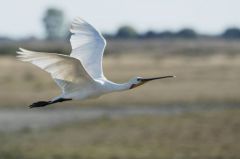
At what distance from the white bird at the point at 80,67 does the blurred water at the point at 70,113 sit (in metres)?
20.2

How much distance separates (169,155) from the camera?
2592cm

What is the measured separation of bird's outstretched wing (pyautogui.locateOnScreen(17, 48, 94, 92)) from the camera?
12.5 m

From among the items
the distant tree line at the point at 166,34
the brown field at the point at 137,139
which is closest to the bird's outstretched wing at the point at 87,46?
the brown field at the point at 137,139

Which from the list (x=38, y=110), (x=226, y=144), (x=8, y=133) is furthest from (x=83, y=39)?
(x=38, y=110)

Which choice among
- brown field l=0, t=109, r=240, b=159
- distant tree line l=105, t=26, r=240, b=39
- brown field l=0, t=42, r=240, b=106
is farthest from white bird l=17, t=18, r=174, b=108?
distant tree line l=105, t=26, r=240, b=39

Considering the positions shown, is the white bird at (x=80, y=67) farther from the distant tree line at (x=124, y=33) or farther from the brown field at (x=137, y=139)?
the distant tree line at (x=124, y=33)

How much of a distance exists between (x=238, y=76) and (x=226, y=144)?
80.3 feet

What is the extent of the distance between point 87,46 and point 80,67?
1.60m

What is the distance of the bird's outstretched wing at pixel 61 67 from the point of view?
41.0 feet

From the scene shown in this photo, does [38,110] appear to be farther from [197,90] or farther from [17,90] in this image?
[197,90]

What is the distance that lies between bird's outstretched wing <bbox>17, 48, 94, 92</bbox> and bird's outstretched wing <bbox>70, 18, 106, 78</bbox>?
797 millimetres

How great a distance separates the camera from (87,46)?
14.7m

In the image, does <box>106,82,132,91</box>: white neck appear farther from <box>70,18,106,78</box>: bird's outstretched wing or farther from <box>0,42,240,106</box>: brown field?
<box>0,42,240,106</box>: brown field

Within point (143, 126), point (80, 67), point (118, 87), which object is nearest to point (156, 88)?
point (143, 126)
